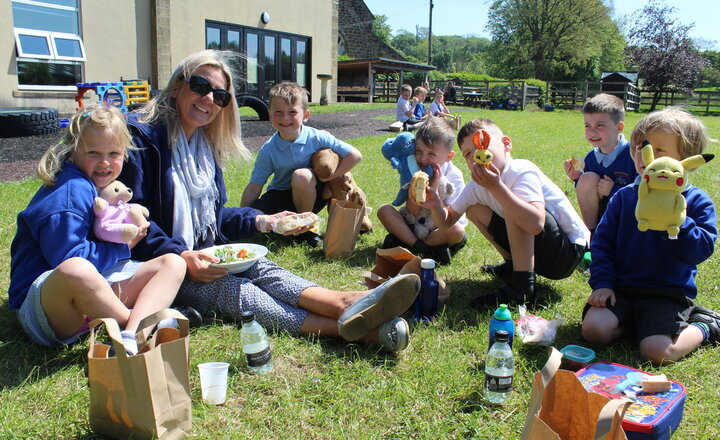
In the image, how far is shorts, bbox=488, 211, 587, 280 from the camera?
3164mm

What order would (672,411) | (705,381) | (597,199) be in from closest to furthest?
(672,411)
(705,381)
(597,199)

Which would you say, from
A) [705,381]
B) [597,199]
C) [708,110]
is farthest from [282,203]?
[708,110]

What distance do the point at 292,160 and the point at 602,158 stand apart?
103 inches

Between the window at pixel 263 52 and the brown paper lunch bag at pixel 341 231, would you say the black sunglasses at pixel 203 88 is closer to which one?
the brown paper lunch bag at pixel 341 231

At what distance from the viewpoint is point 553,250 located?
10.4 ft

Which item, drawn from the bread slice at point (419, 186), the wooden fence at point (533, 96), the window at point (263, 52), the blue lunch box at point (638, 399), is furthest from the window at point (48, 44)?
the wooden fence at point (533, 96)

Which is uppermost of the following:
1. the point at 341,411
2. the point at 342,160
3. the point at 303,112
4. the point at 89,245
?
the point at 303,112

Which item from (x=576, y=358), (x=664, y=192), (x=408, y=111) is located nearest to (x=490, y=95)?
(x=408, y=111)

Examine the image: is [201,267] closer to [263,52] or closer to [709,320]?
[709,320]

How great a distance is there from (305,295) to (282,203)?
193 centimetres

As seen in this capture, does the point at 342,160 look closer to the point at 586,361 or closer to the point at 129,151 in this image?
the point at 129,151

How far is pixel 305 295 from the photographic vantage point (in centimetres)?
287

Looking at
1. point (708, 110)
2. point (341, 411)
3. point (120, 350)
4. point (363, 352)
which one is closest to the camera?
point (120, 350)

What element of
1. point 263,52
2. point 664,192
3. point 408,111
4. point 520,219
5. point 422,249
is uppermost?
point 263,52
